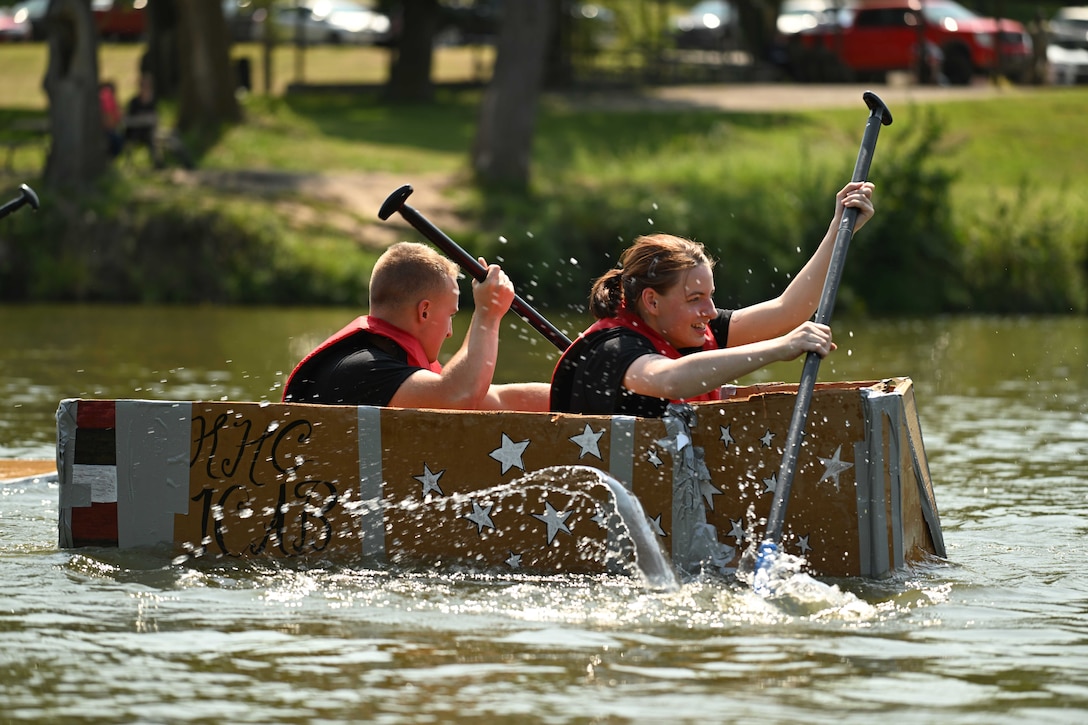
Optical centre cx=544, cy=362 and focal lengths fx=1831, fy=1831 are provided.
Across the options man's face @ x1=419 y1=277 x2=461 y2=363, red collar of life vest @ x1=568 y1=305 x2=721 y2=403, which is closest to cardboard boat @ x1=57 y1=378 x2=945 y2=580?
red collar of life vest @ x1=568 y1=305 x2=721 y2=403

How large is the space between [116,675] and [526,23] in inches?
686

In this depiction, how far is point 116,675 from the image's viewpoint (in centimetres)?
511

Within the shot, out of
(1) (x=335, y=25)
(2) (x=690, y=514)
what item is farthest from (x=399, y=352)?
(1) (x=335, y=25)

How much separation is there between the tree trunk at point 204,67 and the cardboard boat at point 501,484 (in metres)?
20.0

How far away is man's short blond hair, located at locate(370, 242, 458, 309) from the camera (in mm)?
6652

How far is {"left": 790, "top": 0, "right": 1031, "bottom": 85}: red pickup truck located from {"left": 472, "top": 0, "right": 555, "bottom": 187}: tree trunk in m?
12.0

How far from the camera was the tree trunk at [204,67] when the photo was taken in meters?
26.1

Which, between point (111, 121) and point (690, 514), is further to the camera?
point (111, 121)

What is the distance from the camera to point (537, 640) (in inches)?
218

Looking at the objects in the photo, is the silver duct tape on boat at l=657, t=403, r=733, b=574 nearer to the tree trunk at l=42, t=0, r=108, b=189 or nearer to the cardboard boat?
the cardboard boat

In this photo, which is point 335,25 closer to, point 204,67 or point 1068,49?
point 204,67

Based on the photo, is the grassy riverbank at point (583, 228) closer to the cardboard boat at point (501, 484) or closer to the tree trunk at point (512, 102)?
the tree trunk at point (512, 102)

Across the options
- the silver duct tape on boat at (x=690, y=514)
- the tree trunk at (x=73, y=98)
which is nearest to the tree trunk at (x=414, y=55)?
the tree trunk at (x=73, y=98)

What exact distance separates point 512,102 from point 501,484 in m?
16.3
